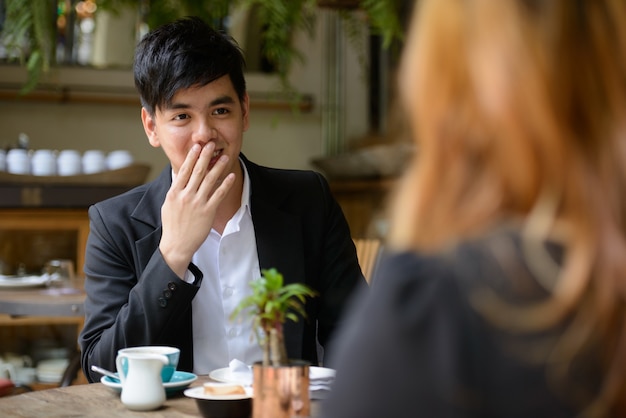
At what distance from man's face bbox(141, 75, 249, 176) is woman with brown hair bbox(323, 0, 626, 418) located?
51.7 inches

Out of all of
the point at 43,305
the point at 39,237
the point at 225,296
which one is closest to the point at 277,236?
the point at 225,296

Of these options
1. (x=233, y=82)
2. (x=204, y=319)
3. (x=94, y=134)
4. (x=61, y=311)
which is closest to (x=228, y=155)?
(x=233, y=82)

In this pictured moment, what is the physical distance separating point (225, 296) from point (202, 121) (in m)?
0.38

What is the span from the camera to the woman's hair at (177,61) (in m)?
1.96

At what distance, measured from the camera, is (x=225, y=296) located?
1.95m

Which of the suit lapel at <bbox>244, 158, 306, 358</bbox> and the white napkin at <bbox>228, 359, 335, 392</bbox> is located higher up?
the suit lapel at <bbox>244, 158, 306, 358</bbox>

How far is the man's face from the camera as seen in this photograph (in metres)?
1.97

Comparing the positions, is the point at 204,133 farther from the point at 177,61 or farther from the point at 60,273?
the point at 60,273

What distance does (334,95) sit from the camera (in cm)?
577

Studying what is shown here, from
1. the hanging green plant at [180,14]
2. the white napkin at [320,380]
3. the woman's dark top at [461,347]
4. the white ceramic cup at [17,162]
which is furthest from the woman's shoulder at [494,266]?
the white ceramic cup at [17,162]

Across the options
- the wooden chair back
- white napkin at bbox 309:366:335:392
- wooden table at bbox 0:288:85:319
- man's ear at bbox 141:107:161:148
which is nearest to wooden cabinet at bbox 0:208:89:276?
wooden table at bbox 0:288:85:319

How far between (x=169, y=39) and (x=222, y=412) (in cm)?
95

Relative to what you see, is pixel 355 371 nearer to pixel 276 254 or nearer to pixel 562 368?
pixel 562 368

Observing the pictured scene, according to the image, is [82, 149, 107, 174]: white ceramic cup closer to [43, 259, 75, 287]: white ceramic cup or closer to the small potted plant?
[43, 259, 75, 287]: white ceramic cup
